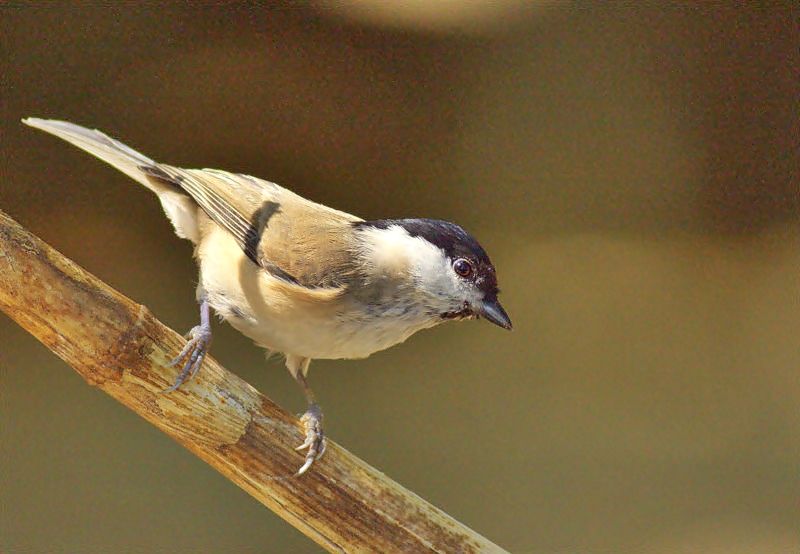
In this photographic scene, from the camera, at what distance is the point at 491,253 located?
7.58ft

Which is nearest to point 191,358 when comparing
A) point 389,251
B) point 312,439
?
point 312,439

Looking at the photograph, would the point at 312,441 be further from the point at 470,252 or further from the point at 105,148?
the point at 105,148

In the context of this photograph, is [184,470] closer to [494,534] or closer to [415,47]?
[494,534]

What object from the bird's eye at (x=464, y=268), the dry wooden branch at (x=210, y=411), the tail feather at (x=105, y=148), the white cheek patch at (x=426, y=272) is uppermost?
the bird's eye at (x=464, y=268)

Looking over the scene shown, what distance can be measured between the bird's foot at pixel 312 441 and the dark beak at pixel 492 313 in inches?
11.2

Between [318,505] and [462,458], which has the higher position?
[462,458]

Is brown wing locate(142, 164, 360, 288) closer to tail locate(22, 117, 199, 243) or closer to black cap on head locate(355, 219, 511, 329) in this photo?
tail locate(22, 117, 199, 243)

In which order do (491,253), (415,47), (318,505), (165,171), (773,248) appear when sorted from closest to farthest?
(318,505) < (165,171) < (415,47) < (491,253) < (773,248)

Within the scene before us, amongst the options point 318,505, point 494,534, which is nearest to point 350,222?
point 318,505

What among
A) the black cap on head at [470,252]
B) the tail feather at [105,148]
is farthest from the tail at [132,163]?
the black cap on head at [470,252]

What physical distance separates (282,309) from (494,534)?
4.90 ft

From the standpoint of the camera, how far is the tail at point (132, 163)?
1.21 meters

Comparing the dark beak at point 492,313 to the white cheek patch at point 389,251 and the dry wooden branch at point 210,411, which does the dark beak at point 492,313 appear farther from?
the dry wooden branch at point 210,411

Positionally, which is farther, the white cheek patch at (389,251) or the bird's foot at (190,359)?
the white cheek patch at (389,251)
